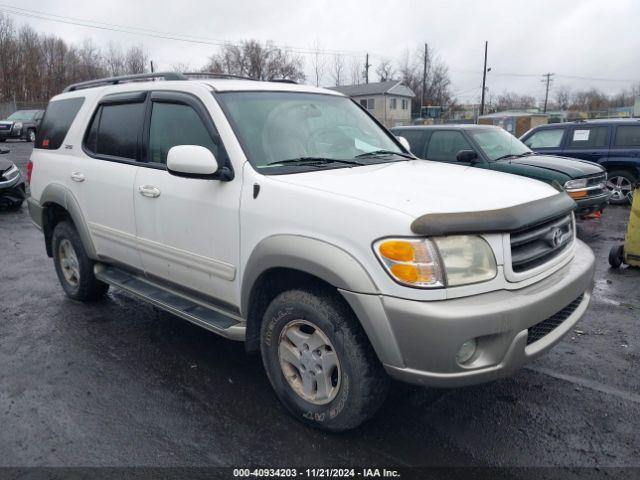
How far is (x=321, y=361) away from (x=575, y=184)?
649 cm

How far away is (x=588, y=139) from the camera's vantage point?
35.3 ft

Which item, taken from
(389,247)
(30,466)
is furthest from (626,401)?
(30,466)

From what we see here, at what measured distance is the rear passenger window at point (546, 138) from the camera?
11.1 meters

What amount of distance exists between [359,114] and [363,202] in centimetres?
196

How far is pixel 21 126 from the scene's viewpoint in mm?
28281

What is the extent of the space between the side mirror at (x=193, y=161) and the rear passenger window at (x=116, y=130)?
3.49ft

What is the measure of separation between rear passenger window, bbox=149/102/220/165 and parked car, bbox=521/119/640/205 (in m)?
9.46

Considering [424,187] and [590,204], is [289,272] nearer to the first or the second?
[424,187]

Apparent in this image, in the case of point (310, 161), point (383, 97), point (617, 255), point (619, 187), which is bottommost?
point (617, 255)

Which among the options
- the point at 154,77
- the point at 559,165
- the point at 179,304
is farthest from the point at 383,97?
the point at 179,304

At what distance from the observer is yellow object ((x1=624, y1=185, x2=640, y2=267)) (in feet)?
19.3

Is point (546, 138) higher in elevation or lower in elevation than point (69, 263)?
higher

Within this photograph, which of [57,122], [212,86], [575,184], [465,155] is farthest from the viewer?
[575,184]

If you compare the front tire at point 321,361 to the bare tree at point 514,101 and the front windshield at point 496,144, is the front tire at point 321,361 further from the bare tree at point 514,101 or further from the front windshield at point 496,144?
the bare tree at point 514,101
